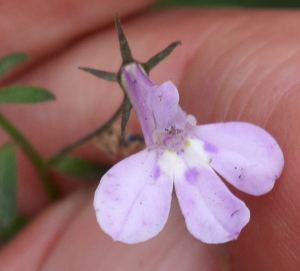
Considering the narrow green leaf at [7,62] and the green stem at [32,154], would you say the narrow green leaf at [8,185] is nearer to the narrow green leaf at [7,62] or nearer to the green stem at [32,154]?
the green stem at [32,154]

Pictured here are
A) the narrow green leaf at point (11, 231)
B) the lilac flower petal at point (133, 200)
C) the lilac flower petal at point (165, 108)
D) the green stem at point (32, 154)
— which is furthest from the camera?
the narrow green leaf at point (11, 231)

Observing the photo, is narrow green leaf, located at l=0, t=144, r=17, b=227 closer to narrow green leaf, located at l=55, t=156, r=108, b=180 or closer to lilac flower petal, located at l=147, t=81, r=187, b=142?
narrow green leaf, located at l=55, t=156, r=108, b=180

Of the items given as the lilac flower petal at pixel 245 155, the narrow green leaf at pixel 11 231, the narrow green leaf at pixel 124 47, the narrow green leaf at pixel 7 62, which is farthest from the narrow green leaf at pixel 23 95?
the narrow green leaf at pixel 11 231

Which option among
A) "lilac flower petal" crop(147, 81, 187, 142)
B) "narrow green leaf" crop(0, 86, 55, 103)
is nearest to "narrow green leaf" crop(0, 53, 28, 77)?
"narrow green leaf" crop(0, 86, 55, 103)

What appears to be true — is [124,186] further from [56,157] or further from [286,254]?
[56,157]

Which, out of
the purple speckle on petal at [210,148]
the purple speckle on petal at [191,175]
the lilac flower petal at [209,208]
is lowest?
the lilac flower petal at [209,208]

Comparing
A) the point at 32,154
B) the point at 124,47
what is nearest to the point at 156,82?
the point at 32,154

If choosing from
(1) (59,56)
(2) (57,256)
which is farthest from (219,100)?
(1) (59,56)

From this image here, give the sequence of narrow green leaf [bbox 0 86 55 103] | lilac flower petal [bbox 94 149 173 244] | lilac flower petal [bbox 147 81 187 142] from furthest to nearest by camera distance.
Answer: narrow green leaf [bbox 0 86 55 103]
lilac flower petal [bbox 147 81 187 142]
lilac flower petal [bbox 94 149 173 244]
